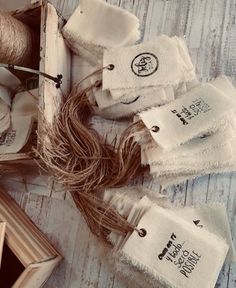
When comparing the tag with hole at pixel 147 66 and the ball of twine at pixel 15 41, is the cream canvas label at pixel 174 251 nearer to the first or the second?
the tag with hole at pixel 147 66

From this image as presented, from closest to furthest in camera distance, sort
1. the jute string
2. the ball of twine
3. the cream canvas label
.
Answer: the cream canvas label, the jute string, the ball of twine

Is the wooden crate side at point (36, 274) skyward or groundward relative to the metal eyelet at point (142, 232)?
groundward

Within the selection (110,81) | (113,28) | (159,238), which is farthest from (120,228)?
(113,28)

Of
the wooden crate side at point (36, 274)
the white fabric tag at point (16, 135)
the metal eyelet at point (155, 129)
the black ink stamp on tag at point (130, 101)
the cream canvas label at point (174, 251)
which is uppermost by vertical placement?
the black ink stamp on tag at point (130, 101)

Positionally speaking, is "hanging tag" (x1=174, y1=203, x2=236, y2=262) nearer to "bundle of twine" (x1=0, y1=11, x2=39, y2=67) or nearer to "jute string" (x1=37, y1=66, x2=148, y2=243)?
"jute string" (x1=37, y1=66, x2=148, y2=243)

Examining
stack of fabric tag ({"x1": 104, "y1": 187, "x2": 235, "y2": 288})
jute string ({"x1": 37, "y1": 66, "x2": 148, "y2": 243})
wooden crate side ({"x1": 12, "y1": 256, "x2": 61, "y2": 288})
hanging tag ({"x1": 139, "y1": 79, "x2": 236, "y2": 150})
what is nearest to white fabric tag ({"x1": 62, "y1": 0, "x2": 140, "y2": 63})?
jute string ({"x1": 37, "y1": 66, "x2": 148, "y2": 243})

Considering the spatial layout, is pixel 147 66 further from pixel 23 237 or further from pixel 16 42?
pixel 23 237

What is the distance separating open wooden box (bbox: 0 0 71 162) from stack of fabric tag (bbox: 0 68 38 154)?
5cm

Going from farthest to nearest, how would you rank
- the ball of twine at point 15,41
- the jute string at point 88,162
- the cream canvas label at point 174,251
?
1. the ball of twine at point 15,41
2. the jute string at point 88,162
3. the cream canvas label at point 174,251

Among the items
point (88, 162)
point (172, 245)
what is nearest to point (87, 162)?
point (88, 162)

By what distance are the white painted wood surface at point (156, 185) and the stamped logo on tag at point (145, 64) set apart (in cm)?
12

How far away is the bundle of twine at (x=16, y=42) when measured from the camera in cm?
110

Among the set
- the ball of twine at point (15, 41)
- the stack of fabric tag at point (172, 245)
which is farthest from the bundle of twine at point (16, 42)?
the stack of fabric tag at point (172, 245)

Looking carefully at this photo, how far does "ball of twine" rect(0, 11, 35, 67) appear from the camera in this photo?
1.10m
